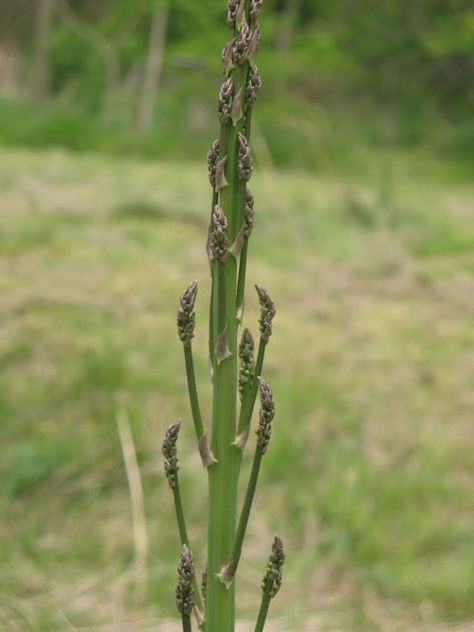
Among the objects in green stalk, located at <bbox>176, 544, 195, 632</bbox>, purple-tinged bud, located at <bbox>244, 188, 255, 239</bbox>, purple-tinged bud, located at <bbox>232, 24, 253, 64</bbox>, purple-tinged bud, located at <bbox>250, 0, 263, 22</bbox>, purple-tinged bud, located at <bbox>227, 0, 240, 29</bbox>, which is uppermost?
purple-tinged bud, located at <bbox>250, 0, 263, 22</bbox>

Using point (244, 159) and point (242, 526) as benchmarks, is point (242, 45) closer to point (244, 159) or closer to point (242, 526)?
point (244, 159)

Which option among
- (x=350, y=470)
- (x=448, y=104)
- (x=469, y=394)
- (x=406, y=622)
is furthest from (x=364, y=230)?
(x=448, y=104)

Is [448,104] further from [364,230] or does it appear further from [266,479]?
[266,479]

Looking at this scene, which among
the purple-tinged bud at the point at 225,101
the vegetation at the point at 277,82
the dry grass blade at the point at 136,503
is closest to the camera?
the purple-tinged bud at the point at 225,101

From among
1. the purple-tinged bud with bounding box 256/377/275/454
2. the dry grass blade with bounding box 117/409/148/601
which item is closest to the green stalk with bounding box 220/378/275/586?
the purple-tinged bud with bounding box 256/377/275/454

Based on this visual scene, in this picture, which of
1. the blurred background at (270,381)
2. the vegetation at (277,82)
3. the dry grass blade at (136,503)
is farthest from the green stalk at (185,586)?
Result: the vegetation at (277,82)

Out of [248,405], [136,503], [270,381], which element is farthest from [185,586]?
[270,381]

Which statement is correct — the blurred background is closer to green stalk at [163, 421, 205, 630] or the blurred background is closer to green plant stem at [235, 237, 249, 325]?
green stalk at [163, 421, 205, 630]

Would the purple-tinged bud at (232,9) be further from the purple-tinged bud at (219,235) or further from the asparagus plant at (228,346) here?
the purple-tinged bud at (219,235)
